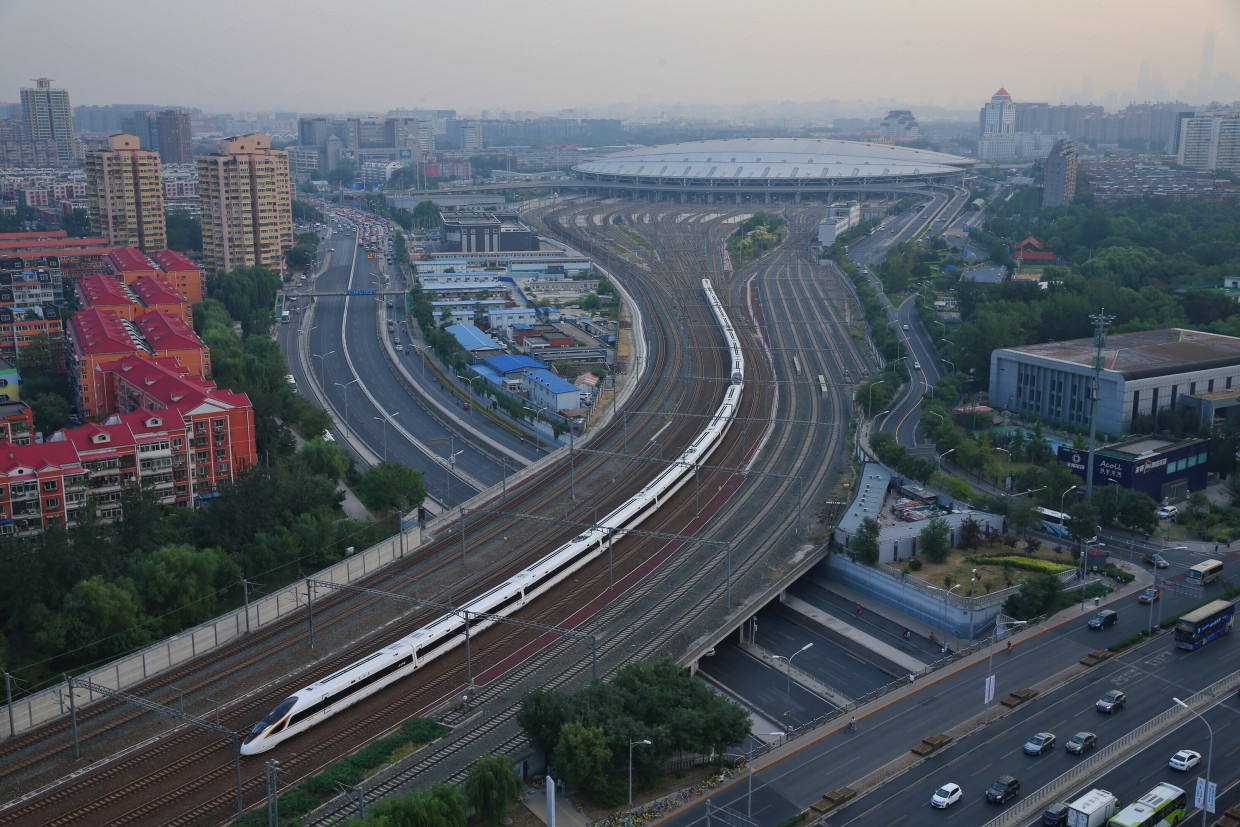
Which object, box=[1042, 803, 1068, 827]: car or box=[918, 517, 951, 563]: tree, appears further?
box=[918, 517, 951, 563]: tree

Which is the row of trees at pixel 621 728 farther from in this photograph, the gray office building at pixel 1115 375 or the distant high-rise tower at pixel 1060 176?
the distant high-rise tower at pixel 1060 176

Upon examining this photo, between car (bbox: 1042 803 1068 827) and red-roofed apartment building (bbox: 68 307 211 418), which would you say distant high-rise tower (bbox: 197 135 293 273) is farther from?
car (bbox: 1042 803 1068 827)

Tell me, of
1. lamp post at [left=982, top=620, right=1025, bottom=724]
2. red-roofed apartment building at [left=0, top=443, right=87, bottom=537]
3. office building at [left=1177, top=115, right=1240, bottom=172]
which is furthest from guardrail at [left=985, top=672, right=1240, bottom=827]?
office building at [left=1177, top=115, right=1240, bottom=172]

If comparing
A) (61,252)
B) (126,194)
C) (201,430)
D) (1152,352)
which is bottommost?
(201,430)

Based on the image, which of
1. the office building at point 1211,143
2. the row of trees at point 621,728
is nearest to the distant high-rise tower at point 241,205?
the row of trees at point 621,728

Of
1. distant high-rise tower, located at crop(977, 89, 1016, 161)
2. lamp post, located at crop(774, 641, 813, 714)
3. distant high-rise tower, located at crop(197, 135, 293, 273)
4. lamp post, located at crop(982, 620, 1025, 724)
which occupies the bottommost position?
lamp post, located at crop(774, 641, 813, 714)

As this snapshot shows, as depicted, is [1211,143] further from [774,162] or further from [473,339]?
[473,339]

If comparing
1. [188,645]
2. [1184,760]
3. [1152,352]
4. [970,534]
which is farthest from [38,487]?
[1152,352]
